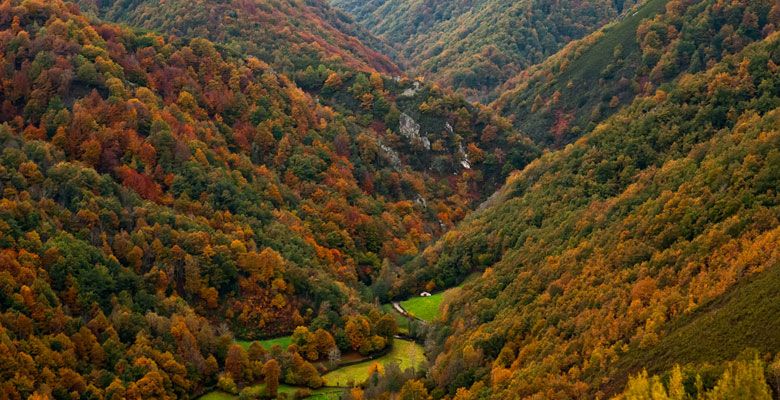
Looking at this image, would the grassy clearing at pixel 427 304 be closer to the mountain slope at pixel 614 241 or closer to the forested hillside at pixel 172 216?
the mountain slope at pixel 614 241

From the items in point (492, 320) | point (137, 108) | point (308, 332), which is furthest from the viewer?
point (137, 108)

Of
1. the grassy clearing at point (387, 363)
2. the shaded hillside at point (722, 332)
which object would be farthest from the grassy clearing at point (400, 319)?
the shaded hillside at point (722, 332)

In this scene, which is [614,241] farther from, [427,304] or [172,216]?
[172,216]

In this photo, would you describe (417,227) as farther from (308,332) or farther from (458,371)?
(458,371)

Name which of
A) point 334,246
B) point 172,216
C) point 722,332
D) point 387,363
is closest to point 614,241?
point 387,363

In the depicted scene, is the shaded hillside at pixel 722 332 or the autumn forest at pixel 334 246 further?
the autumn forest at pixel 334 246

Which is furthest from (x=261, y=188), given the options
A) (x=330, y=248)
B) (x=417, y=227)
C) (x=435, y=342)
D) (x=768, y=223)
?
(x=768, y=223)
